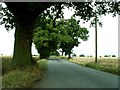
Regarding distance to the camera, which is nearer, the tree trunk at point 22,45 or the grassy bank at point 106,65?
the tree trunk at point 22,45

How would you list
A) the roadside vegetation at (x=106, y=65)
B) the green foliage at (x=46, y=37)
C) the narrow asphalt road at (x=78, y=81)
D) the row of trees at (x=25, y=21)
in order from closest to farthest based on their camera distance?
the narrow asphalt road at (x=78, y=81) < the row of trees at (x=25, y=21) < the roadside vegetation at (x=106, y=65) < the green foliage at (x=46, y=37)

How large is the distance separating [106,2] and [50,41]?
53.8 meters

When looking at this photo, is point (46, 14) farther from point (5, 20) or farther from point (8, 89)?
point (8, 89)

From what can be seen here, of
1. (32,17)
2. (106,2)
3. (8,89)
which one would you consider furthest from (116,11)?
(8,89)

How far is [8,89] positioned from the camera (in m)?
13.1

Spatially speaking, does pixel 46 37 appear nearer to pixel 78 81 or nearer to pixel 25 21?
Result: pixel 25 21

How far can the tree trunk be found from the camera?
26297 millimetres

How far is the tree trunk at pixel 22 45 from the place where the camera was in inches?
1035

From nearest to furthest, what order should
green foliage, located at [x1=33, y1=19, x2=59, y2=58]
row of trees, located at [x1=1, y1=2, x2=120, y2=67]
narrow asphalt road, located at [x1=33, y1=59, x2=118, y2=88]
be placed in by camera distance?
narrow asphalt road, located at [x1=33, y1=59, x2=118, y2=88] → row of trees, located at [x1=1, y1=2, x2=120, y2=67] → green foliage, located at [x1=33, y1=19, x2=59, y2=58]

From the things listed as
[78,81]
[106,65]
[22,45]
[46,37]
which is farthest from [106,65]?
[46,37]

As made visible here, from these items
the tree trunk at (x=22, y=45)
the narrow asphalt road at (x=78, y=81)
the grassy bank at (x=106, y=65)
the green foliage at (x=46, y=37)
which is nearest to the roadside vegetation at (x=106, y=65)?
the grassy bank at (x=106, y=65)

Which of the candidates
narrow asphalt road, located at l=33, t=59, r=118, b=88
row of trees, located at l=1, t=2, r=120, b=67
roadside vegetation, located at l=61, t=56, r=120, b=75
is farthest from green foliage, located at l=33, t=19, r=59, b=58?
narrow asphalt road, located at l=33, t=59, r=118, b=88

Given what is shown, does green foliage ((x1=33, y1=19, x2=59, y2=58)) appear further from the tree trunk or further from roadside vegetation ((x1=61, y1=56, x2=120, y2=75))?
the tree trunk

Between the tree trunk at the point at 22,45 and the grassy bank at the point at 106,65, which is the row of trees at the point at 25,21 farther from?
the grassy bank at the point at 106,65
